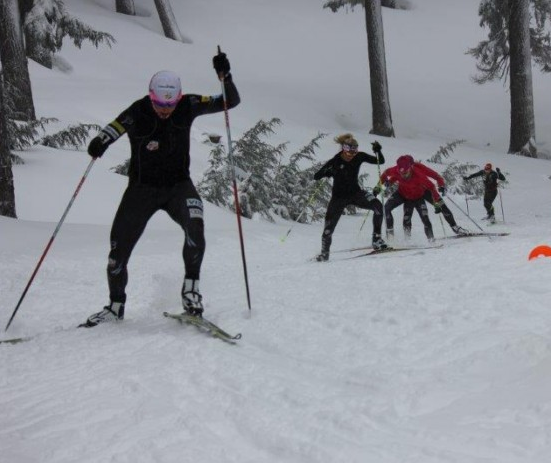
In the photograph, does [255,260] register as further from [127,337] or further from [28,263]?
[127,337]

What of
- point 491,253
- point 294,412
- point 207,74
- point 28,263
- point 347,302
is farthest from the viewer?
point 207,74

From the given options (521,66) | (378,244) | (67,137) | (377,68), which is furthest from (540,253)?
(521,66)

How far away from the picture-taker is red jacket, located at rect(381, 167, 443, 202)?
1025cm

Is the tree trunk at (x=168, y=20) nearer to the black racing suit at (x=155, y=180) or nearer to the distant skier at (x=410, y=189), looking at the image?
the distant skier at (x=410, y=189)

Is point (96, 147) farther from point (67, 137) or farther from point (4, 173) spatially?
point (67, 137)

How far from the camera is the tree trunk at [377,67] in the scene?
19.8 metres

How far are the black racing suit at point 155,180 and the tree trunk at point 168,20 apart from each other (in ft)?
75.4

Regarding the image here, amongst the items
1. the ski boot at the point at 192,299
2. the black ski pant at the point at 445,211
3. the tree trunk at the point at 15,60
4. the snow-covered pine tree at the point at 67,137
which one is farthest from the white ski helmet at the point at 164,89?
the tree trunk at the point at 15,60

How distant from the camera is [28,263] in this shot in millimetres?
6762

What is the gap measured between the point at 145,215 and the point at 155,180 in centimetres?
28

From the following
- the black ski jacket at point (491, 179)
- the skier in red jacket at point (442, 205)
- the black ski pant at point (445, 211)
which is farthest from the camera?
the black ski jacket at point (491, 179)

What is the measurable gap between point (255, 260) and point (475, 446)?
6298 mm

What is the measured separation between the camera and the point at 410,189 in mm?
10484

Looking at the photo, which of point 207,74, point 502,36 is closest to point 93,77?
point 207,74
